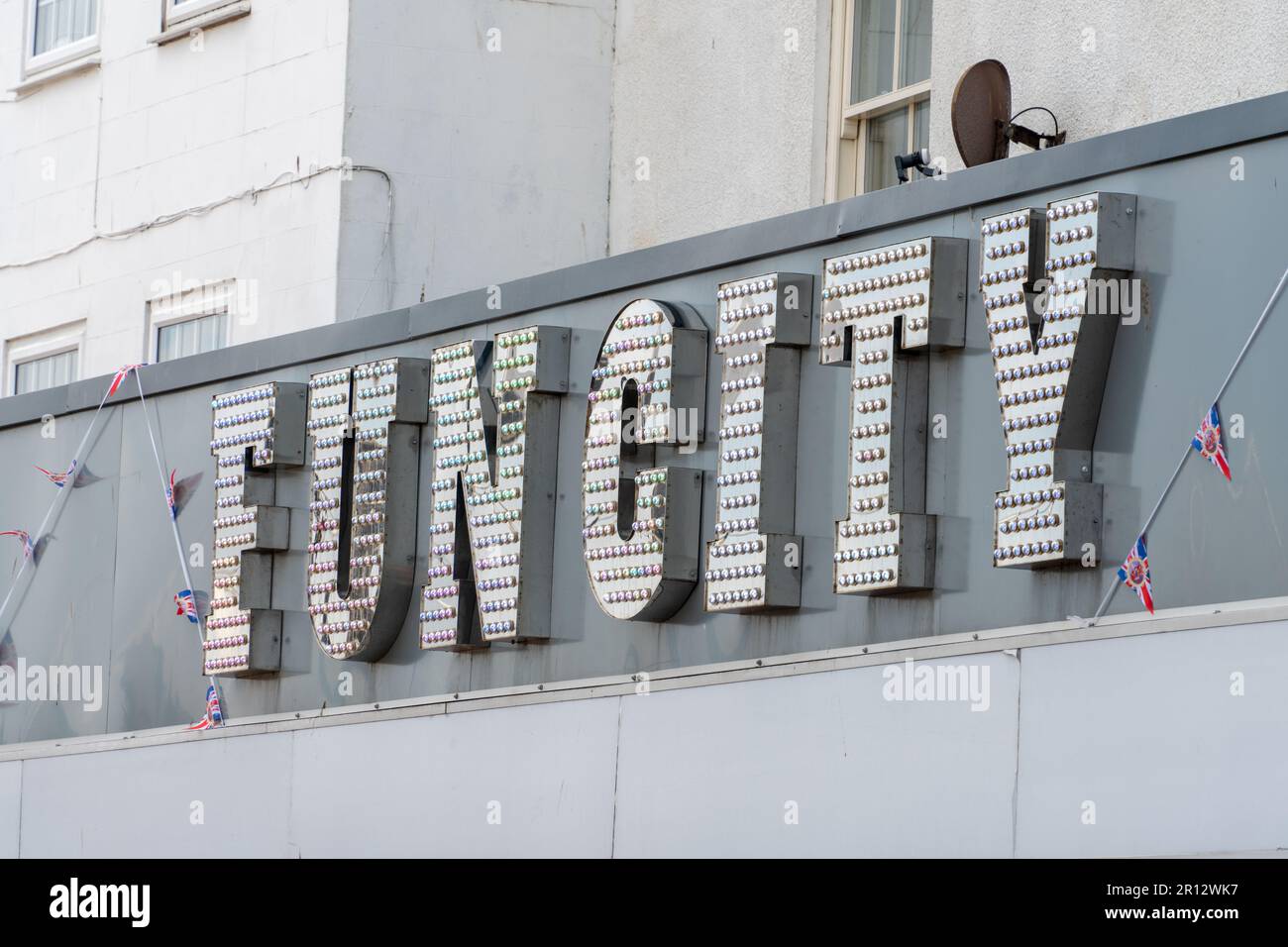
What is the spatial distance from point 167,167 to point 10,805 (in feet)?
13.8

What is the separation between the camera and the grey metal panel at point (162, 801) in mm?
10852

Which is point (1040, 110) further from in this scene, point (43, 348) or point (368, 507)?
point (43, 348)

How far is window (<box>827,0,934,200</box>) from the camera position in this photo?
11562 millimetres

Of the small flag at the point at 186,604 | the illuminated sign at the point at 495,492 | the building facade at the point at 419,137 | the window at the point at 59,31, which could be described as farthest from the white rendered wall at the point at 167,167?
the illuminated sign at the point at 495,492

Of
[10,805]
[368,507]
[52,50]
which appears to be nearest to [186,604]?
[10,805]

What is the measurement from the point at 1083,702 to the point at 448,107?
689 cm

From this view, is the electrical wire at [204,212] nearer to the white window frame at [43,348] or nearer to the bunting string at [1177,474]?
the white window frame at [43,348]

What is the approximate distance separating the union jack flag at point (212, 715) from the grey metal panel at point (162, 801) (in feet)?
0.58

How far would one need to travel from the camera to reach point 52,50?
15.6 m

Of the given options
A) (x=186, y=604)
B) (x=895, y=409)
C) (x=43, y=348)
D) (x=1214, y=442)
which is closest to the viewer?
(x=1214, y=442)

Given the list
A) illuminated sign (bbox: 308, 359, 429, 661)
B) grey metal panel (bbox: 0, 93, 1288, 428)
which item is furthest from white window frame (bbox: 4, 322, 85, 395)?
illuminated sign (bbox: 308, 359, 429, 661)

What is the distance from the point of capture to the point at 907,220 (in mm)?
8602
